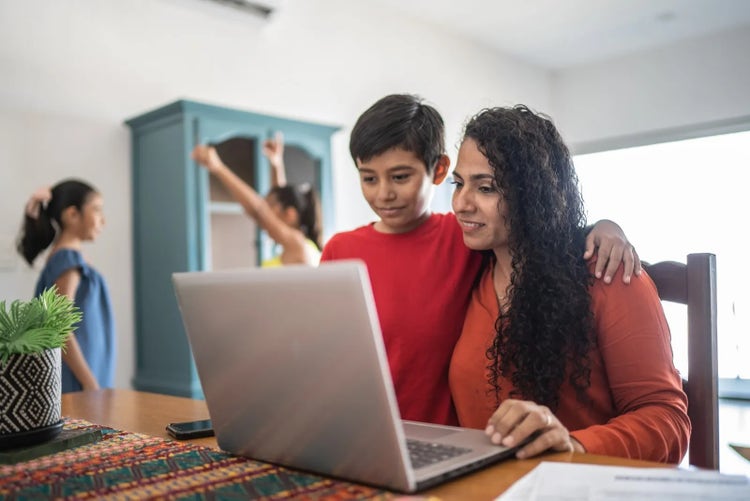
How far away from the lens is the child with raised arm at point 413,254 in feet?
4.40

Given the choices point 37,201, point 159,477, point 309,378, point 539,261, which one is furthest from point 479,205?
point 37,201

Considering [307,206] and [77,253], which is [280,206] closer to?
[307,206]

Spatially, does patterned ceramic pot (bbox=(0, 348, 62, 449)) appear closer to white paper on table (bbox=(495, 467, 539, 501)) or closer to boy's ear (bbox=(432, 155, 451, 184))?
white paper on table (bbox=(495, 467, 539, 501))

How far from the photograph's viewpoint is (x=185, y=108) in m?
2.86

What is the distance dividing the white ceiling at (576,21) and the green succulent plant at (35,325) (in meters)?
3.86

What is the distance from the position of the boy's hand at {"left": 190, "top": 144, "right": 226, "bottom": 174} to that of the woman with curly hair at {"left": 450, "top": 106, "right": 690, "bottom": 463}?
6.02ft

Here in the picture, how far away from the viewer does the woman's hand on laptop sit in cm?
84

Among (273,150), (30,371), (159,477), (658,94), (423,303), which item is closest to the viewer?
(159,477)

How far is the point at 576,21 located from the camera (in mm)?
4809

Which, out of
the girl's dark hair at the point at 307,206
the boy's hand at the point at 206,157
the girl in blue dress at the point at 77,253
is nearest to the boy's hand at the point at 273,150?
the girl's dark hair at the point at 307,206

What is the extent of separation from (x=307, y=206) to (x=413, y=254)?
1.95m

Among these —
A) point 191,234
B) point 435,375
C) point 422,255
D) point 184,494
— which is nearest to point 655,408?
point 435,375

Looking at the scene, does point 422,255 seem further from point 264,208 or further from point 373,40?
point 373,40

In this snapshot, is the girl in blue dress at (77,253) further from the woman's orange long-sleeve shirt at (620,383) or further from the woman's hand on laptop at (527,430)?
the woman's hand on laptop at (527,430)
